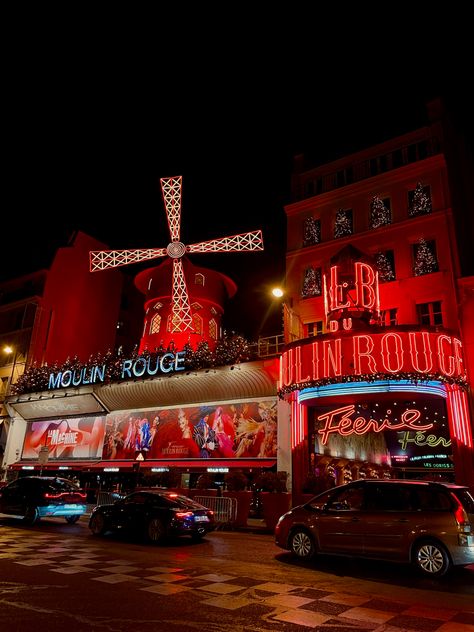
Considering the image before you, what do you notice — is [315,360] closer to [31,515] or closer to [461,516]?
[461,516]

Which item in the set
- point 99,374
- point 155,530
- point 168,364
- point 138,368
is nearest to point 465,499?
point 155,530

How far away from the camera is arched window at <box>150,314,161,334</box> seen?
27750mm

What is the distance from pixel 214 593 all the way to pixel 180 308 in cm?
2010

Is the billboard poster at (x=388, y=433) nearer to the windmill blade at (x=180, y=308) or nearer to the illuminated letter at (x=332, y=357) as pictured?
the illuminated letter at (x=332, y=357)

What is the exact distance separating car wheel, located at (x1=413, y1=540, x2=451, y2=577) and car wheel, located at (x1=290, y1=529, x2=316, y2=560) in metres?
1.96

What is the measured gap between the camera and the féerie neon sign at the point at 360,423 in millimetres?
16141

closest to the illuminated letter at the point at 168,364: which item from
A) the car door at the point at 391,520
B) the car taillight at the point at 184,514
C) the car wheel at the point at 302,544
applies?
the car taillight at the point at 184,514

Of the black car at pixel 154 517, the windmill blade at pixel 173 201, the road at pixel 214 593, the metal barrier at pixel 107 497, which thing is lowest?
the road at pixel 214 593

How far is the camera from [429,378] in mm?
14742

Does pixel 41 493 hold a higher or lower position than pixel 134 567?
higher

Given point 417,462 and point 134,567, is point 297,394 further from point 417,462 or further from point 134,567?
point 134,567

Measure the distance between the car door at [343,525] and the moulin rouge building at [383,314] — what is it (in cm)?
563


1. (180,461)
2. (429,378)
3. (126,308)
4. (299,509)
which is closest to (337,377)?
(429,378)

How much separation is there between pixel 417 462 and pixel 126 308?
26.0 metres
